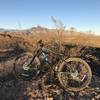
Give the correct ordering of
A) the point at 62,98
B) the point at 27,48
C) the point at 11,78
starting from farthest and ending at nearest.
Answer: the point at 27,48 < the point at 11,78 < the point at 62,98

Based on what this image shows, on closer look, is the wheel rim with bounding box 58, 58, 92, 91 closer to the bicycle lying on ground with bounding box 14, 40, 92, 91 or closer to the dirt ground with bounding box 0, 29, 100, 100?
the bicycle lying on ground with bounding box 14, 40, 92, 91

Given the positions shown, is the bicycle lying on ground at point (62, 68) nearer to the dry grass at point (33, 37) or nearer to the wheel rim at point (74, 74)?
the wheel rim at point (74, 74)

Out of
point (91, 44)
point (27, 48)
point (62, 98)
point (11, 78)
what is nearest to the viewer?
point (62, 98)

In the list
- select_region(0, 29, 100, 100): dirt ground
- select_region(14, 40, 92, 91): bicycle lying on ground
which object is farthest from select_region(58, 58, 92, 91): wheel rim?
select_region(0, 29, 100, 100): dirt ground

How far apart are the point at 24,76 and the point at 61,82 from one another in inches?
54.9

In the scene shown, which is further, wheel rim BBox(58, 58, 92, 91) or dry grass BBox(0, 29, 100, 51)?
dry grass BBox(0, 29, 100, 51)

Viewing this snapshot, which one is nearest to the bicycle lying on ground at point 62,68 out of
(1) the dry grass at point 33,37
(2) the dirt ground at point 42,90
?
(2) the dirt ground at point 42,90

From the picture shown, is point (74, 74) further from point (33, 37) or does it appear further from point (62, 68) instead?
point (33, 37)

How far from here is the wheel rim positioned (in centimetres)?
894

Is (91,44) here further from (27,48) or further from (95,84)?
(27,48)

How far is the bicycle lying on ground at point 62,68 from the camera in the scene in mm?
8969

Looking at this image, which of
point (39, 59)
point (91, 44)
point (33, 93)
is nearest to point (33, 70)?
point (39, 59)

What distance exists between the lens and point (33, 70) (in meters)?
9.60

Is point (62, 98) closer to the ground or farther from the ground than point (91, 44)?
closer to the ground
